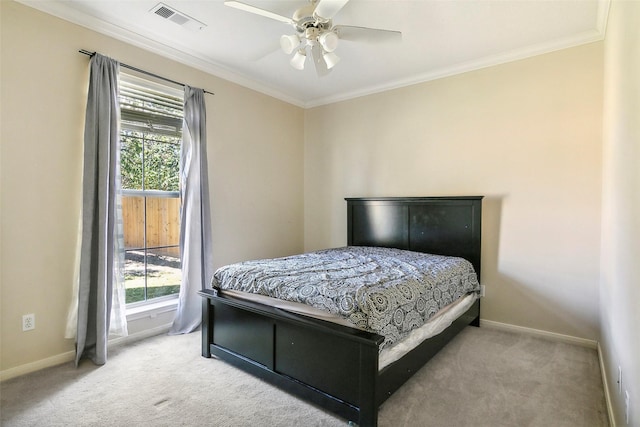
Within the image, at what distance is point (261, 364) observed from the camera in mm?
2209

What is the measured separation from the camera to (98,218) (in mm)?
2518

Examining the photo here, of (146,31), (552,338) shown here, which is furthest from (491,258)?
(146,31)

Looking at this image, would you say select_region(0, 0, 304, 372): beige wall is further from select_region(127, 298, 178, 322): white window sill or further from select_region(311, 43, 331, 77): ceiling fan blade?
select_region(311, 43, 331, 77): ceiling fan blade

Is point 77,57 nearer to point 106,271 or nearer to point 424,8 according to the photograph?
point 106,271

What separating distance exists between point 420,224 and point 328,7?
8.02 feet

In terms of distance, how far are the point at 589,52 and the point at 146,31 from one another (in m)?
3.87

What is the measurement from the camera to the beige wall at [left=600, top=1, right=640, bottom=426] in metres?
1.31

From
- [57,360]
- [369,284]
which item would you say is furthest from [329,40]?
[57,360]

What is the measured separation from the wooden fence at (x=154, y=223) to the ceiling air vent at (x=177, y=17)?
157cm

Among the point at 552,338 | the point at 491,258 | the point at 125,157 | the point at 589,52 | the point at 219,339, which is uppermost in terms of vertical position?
the point at 589,52

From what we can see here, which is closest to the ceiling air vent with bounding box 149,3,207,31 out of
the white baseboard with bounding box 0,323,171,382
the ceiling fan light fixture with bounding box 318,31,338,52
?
the ceiling fan light fixture with bounding box 318,31,338,52

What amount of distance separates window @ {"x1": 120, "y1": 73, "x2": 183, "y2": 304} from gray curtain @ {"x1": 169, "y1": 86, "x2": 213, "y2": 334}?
0.58 ft

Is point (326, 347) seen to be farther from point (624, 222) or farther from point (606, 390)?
point (606, 390)

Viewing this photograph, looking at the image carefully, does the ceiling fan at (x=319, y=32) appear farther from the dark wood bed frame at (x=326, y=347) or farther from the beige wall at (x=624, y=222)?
the dark wood bed frame at (x=326, y=347)
